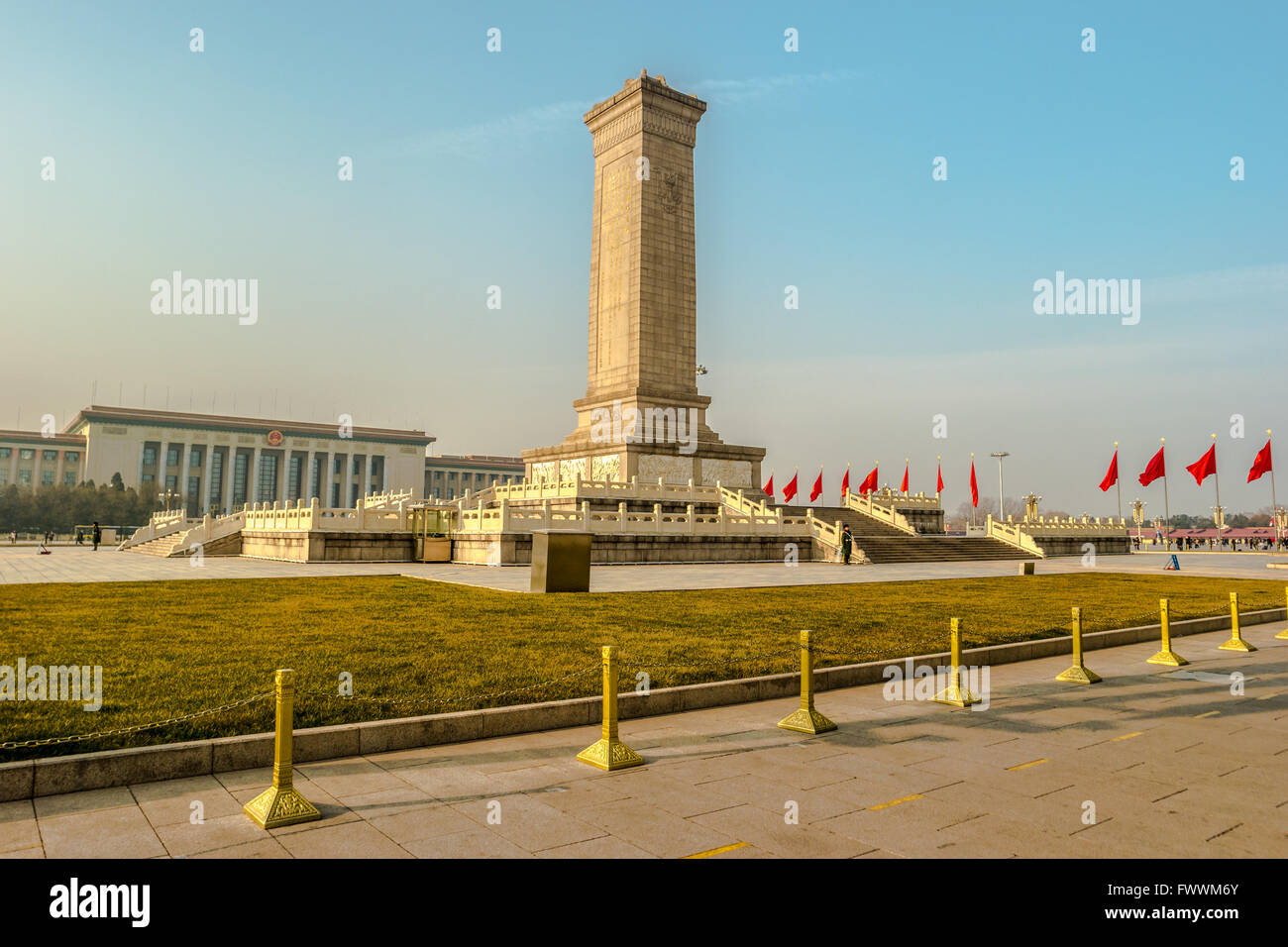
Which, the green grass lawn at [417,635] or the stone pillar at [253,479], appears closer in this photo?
the green grass lawn at [417,635]

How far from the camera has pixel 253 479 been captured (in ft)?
353

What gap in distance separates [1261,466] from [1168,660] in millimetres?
35985

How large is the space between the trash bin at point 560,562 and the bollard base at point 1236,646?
10917mm

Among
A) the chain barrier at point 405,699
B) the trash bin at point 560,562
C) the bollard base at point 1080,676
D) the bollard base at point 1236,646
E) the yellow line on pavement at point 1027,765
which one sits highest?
the trash bin at point 560,562

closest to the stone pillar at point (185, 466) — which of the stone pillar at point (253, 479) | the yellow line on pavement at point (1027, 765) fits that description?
the stone pillar at point (253, 479)

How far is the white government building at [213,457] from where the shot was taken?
99.3 metres

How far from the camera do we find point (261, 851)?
4.38m

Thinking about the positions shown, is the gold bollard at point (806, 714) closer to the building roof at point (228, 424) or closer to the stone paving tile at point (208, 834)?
the stone paving tile at point (208, 834)

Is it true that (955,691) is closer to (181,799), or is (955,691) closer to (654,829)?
(654,829)

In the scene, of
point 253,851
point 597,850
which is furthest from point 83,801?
point 597,850

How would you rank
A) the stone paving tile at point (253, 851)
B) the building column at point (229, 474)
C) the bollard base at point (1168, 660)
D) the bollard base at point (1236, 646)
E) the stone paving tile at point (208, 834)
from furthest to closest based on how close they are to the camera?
the building column at point (229, 474)
the bollard base at point (1236, 646)
the bollard base at point (1168, 660)
the stone paving tile at point (208, 834)
the stone paving tile at point (253, 851)
